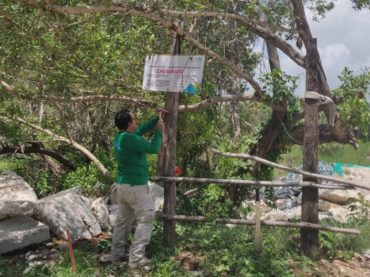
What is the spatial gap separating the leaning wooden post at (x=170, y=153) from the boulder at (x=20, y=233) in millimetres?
1586

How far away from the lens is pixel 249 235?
237 inches

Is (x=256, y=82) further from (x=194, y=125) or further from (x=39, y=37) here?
(x=39, y=37)

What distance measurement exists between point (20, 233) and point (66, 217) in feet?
2.18

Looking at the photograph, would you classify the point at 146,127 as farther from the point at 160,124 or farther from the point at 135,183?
the point at 135,183

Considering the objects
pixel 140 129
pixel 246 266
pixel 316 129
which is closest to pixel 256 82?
pixel 316 129

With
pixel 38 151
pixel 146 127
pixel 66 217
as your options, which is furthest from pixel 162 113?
pixel 38 151

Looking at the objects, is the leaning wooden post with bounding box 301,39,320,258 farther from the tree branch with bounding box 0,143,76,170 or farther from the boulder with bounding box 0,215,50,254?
the tree branch with bounding box 0,143,76,170

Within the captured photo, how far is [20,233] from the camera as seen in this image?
19.5ft

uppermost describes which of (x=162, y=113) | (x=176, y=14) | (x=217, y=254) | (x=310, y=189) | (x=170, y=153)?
(x=176, y=14)

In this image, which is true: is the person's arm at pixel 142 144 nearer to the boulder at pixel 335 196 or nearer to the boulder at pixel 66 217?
the boulder at pixel 66 217

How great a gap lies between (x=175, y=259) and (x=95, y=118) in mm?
5977

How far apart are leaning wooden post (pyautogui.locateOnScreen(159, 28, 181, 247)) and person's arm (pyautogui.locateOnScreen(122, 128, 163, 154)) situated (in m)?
0.69

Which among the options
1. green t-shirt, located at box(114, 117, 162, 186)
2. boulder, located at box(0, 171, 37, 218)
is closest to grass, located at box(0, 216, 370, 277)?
boulder, located at box(0, 171, 37, 218)

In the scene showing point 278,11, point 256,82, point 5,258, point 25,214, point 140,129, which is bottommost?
point 5,258
